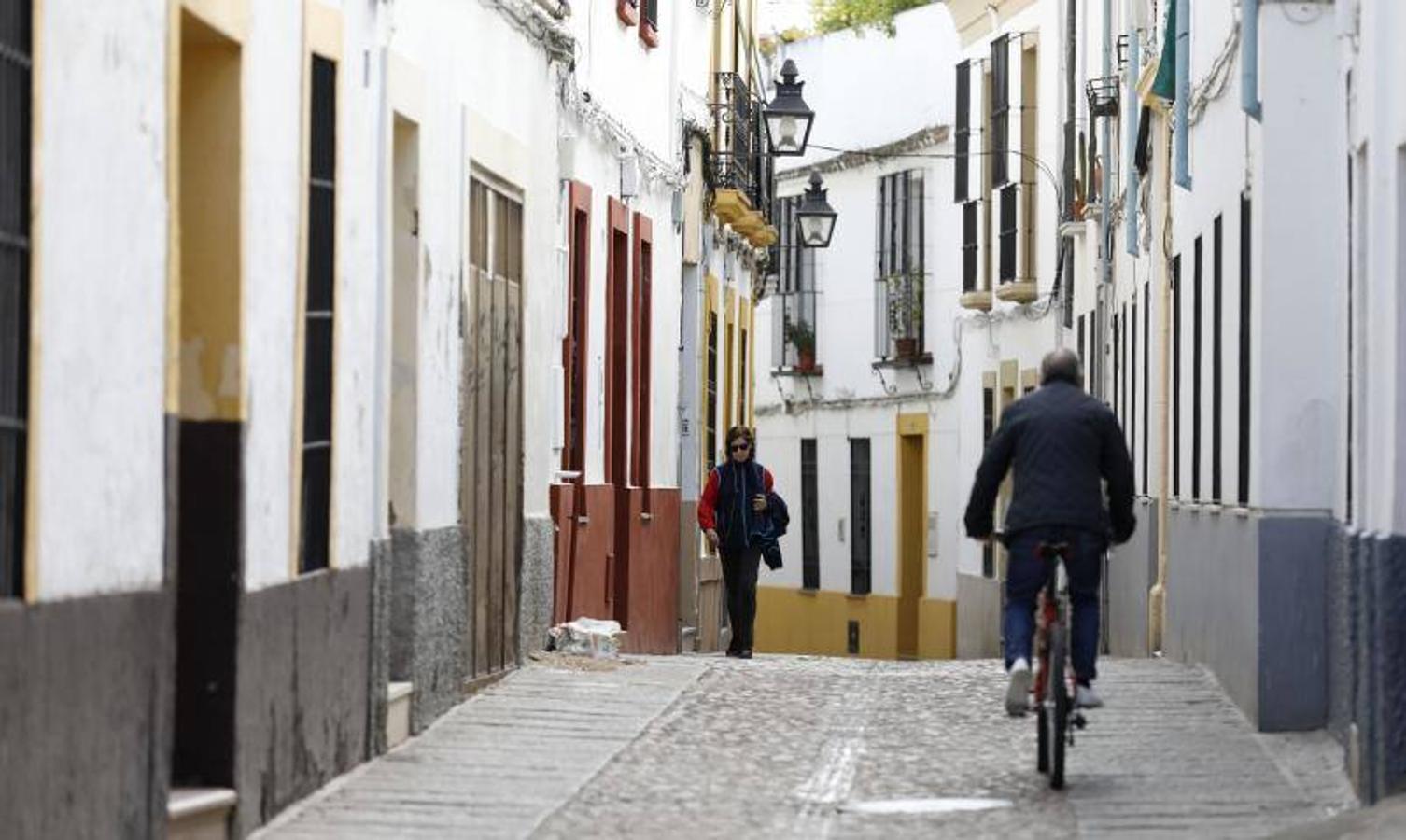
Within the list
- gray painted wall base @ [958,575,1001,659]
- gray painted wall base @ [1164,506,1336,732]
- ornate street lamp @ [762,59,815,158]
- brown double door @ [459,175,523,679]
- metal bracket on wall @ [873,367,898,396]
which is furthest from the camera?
metal bracket on wall @ [873,367,898,396]

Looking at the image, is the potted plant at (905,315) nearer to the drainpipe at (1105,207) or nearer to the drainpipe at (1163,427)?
the drainpipe at (1105,207)

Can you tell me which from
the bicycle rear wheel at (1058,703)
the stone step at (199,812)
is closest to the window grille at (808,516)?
the bicycle rear wheel at (1058,703)

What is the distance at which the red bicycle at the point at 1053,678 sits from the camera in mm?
12414

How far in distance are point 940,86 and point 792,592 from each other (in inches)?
312

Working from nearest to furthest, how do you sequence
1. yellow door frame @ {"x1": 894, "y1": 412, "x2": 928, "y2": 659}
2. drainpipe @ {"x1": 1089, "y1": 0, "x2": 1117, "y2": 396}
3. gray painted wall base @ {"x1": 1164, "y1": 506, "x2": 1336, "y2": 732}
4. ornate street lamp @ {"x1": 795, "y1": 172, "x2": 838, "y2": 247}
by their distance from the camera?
gray painted wall base @ {"x1": 1164, "y1": 506, "x2": 1336, "y2": 732} < drainpipe @ {"x1": 1089, "y1": 0, "x2": 1117, "y2": 396} < ornate street lamp @ {"x1": 795, "y1": 172, "x2": 838, "y2": 247} < yellow door frame @ {"x1": 894, "y1": 412, "x2": 928, "y2": 659}

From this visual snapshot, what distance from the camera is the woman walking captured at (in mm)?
23516

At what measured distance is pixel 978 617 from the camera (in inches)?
1503

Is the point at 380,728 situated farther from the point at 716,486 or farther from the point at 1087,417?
the point at 716,486

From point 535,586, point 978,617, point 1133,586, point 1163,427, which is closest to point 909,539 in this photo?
point 978,617

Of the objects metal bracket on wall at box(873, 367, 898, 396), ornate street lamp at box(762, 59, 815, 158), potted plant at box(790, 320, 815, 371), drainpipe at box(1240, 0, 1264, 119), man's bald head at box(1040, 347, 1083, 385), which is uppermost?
ornate street lamp at box(762, 59, 815, 158)

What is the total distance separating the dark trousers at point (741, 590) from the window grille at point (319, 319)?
11.3m

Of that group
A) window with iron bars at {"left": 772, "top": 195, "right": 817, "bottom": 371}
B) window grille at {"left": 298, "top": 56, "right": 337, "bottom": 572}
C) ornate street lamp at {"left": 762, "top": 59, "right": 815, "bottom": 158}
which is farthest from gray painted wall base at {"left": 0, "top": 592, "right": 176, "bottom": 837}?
window with iron bars at {"left": 772, "top": 195, "right": 817, "bottom": 371}

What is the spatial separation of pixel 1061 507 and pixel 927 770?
1.41 metres

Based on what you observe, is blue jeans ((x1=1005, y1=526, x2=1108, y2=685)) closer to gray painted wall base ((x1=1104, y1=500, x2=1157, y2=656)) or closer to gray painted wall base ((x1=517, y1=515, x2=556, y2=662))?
gray painted wall base ((x1=517, y1=515, x2=556, y2=662))
